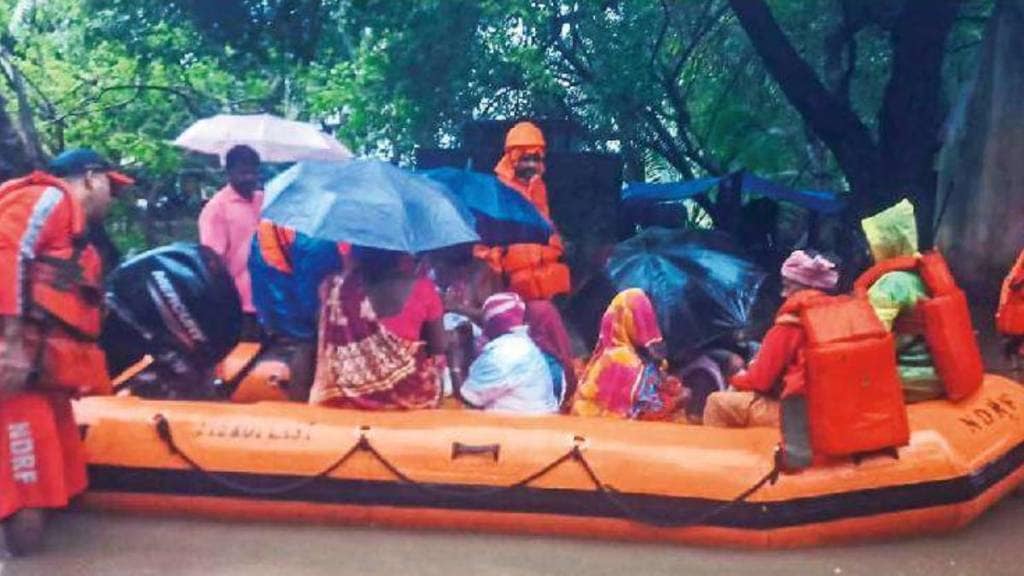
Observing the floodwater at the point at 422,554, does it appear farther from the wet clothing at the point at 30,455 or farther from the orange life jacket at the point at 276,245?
the orange life jacket at the point at 276,245

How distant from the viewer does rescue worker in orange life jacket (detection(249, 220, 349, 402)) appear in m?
6.80

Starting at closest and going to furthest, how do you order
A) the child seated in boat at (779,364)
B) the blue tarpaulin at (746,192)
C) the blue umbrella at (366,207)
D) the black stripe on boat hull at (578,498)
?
the black stripe on boat hull at (578,498), the child seated in boat at (779,364), the blue umbrella at (366,207), the blue tarpaulin at (746,192)

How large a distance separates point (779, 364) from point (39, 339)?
3.29 meters

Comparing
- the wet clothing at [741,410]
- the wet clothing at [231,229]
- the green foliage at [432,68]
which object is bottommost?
the wet clothing at [741,410]

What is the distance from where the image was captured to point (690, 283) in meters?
7.82

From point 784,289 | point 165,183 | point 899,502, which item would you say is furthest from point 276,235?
point 165,183

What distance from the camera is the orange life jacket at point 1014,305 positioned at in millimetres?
6887

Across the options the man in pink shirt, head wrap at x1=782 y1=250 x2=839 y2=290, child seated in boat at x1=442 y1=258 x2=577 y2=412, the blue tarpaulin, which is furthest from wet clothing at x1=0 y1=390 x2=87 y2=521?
the blue tarpaulin

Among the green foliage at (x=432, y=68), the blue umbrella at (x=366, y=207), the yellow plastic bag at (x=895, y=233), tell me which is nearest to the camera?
the blue umbrella at (x=366, y=207)

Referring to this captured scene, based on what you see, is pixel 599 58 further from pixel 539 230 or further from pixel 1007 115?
pixel 539 230

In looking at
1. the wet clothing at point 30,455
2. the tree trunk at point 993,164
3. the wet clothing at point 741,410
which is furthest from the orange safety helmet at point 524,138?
the tree trunk at point 993,164

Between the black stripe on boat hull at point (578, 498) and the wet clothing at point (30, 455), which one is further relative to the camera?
the black stripe on boat hull at point (578, 498)

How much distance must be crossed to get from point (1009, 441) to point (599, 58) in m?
8.97

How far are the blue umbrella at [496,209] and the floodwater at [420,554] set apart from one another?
7.73 ft
